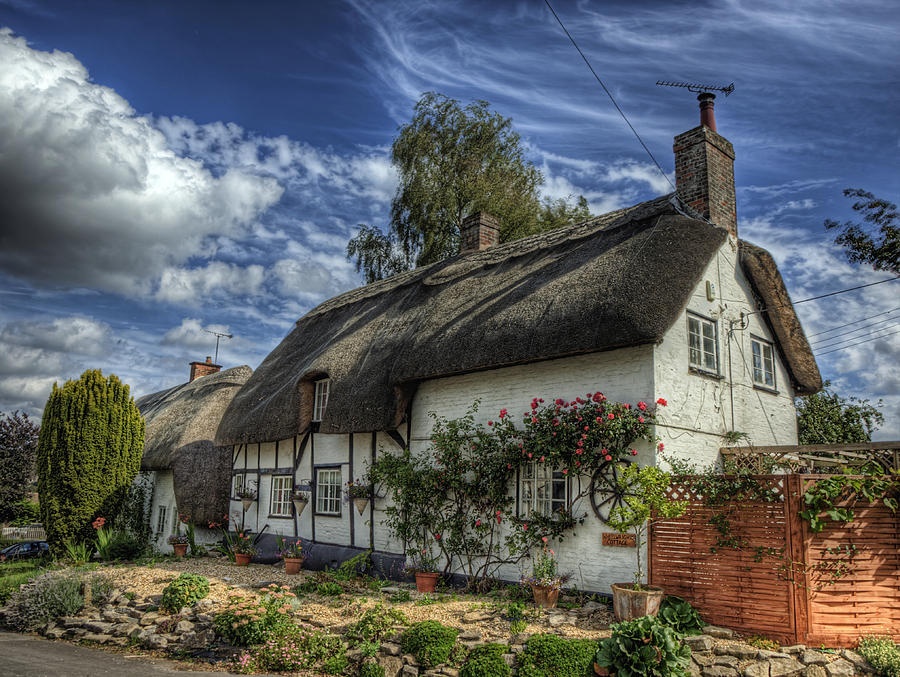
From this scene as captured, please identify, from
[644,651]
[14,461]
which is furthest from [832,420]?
[14,461]

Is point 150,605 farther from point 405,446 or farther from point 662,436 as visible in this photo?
point 662,436

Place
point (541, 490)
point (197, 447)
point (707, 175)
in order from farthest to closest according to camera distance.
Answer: point (197, 447) → point (707, 175) → point (541, 490)

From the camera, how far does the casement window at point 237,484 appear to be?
51.4 ft

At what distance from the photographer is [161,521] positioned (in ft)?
59.0

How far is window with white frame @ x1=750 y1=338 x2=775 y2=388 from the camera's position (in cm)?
1085

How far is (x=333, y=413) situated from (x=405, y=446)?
154cm

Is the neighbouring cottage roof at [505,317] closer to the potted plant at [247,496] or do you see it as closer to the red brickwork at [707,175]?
the red brickwork at [707,175]

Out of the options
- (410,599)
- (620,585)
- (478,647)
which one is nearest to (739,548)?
(620,585)

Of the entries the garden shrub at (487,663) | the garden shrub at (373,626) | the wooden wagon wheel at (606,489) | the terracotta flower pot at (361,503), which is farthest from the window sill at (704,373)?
the terracotta flower pot at (361,503)

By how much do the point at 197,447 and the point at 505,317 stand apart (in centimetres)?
1072

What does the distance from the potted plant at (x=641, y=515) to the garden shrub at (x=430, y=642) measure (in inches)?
74.2

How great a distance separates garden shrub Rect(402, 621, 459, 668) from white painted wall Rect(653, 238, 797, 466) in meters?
3.63

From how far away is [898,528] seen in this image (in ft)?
22.3

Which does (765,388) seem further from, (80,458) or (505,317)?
(80,458)
